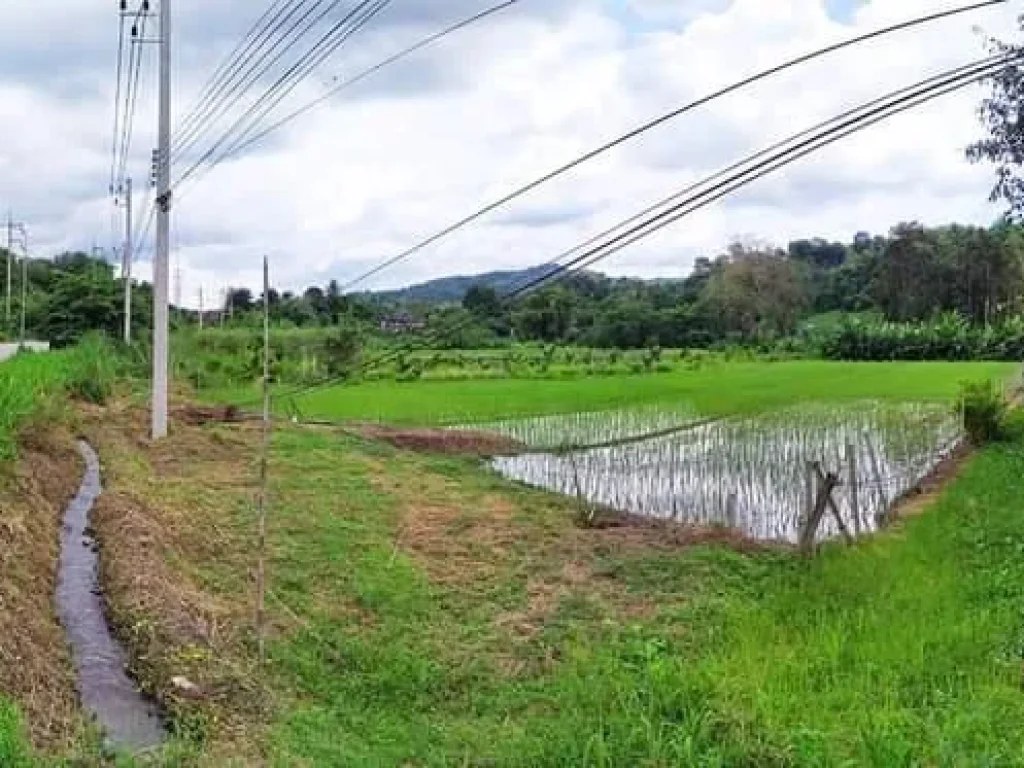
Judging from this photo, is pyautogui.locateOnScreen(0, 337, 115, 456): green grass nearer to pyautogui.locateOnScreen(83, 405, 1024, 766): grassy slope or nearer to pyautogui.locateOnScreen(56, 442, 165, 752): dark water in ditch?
pyautogui.locateOnScreen(56, 442, 165, 752): dark water in ditch

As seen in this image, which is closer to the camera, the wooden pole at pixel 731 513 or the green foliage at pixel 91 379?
the wooden pole at pixel 731 513

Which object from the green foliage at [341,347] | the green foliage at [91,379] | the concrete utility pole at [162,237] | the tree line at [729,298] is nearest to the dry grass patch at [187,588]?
the concrete utility pole at [162,237]

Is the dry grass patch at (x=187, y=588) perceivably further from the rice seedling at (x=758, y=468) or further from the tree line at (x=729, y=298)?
the tree line at (x=729, y=298)

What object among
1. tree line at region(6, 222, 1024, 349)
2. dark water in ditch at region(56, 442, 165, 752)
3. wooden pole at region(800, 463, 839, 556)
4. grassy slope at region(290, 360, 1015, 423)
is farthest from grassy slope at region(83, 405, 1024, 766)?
tree line at region(6, 222, 1024, 349)

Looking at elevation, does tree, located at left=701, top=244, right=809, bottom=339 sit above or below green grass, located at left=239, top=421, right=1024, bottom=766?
above

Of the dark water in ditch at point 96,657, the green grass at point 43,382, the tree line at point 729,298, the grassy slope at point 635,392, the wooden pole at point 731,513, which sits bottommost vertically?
the dark water in ditch at point 96,657

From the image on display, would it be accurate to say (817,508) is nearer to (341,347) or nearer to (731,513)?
(731,513)

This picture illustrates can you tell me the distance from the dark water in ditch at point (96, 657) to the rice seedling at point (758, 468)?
5.32 meters

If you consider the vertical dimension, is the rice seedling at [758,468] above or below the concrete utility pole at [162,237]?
below

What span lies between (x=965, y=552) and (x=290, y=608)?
5153 mm

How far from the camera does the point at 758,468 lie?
14.2 m

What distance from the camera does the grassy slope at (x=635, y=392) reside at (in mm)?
22203

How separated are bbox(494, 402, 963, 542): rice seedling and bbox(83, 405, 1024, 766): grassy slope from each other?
3.48ft

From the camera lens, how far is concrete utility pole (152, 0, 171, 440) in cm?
1526
